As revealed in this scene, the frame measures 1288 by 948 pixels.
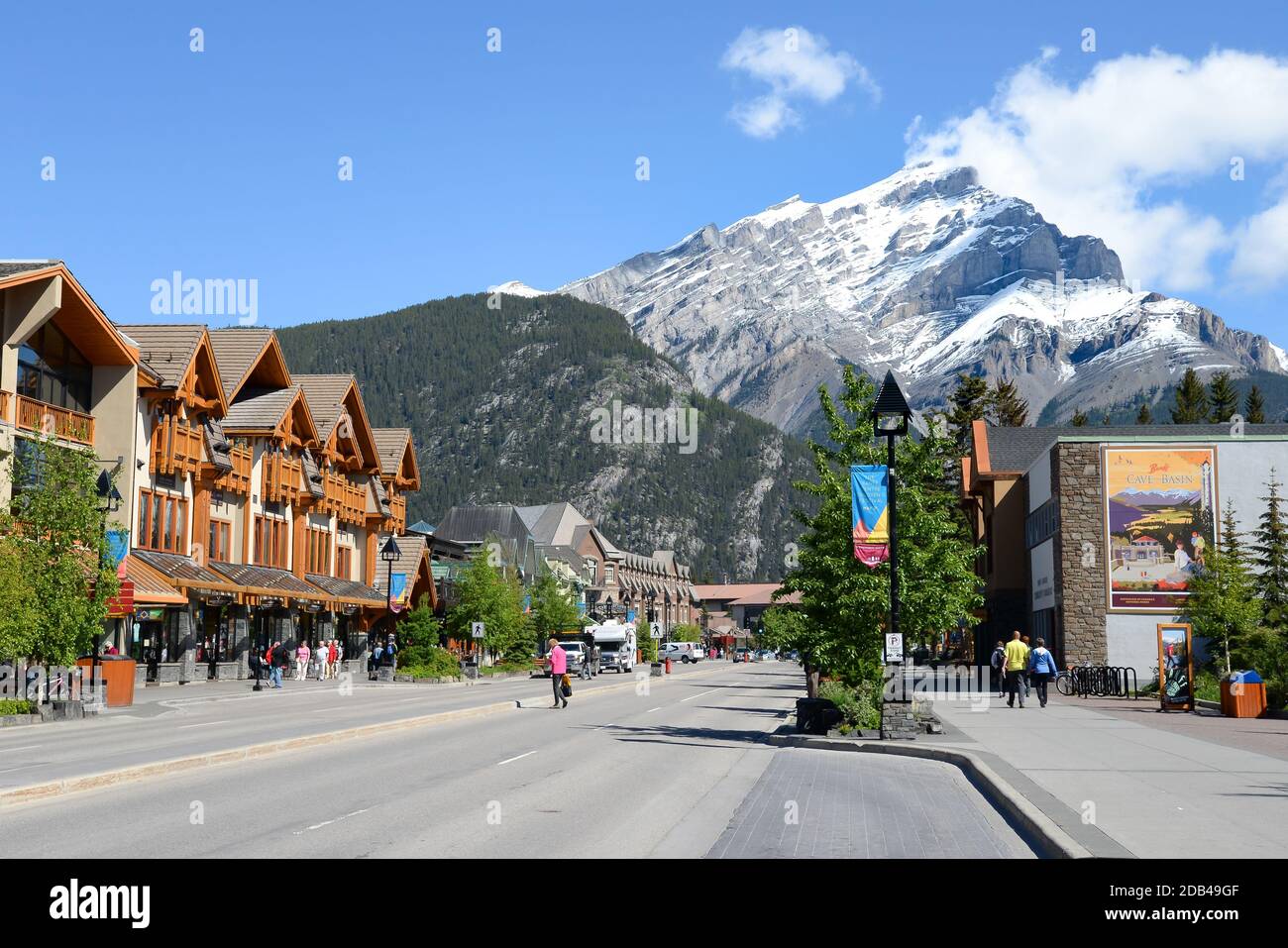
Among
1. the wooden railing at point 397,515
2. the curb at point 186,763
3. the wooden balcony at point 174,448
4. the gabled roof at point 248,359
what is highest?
the gabled roof at point 248,359

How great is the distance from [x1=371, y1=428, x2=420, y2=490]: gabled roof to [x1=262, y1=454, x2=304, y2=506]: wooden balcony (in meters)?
15.4

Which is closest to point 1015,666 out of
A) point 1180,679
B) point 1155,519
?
point 1180,679

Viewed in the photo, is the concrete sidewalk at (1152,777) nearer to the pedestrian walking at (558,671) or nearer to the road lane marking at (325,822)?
the road lane marking at (325,822)

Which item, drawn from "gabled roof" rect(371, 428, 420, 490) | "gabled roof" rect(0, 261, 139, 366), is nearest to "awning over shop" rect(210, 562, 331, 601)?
"gabled roof" rect(0, 261, 139, 366)

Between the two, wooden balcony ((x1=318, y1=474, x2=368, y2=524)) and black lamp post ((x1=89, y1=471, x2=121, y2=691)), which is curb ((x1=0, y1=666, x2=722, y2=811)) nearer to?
black lamp post ((x1=89, y1=471, x2=121, y2=691))

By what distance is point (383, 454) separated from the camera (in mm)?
77625

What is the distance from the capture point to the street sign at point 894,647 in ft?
68.4

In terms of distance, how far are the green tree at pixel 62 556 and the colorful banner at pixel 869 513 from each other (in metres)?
17.3

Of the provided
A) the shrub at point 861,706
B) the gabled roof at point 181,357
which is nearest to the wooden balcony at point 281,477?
the gabled roof at point 181,357

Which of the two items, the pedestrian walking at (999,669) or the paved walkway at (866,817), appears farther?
the pedestrian walking at (999,669)

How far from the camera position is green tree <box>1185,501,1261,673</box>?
35.8 metres

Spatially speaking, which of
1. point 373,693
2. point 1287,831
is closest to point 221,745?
point 1287,831
